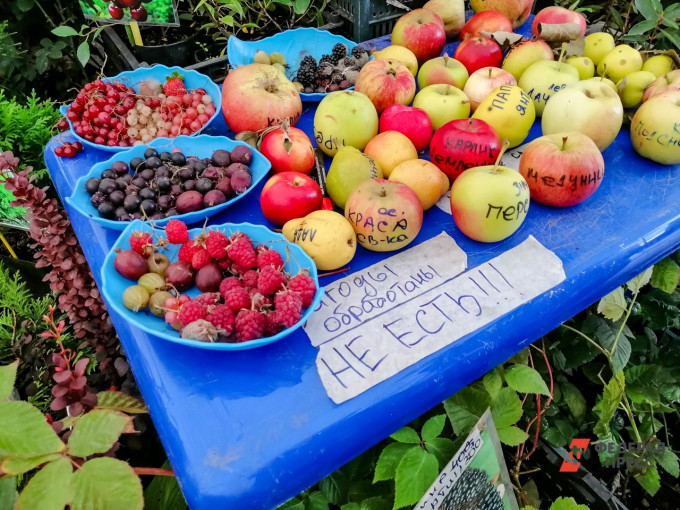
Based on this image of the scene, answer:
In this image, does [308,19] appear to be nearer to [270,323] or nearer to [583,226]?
[583,226]

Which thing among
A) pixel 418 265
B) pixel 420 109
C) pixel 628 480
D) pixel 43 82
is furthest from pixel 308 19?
pixel 628 480

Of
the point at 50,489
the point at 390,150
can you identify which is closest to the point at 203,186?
the point at 390,150

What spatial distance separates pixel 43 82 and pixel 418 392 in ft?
7.98

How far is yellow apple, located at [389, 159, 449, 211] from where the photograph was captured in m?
1.13

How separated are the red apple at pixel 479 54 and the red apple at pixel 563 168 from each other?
51 centimetres

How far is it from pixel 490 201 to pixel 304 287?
1.44 feet

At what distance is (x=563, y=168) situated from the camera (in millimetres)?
1094

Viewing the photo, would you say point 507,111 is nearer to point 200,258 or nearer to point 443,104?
point 443,104

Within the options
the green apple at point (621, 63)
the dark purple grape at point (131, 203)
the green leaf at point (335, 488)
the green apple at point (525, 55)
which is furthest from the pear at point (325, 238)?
the green apple at point (621, 63)

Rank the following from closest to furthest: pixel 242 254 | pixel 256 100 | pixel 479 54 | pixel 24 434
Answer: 1. pixel 24 434
2. pixel 242 254
3. pixel 256 100
4. pixel 479 54

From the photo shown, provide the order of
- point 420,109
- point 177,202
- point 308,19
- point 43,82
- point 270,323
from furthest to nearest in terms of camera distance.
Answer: point 43,82 < point 308,19 < point 420,109 < point 177,202 < point 270,323

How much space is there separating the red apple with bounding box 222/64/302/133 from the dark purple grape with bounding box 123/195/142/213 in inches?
15.6

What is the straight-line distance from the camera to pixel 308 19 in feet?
7.05

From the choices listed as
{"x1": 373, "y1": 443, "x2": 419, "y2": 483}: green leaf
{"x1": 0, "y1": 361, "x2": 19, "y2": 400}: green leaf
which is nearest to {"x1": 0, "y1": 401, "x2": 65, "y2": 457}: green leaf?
{"x1": 0, "y1": 361, "x2": 19, "y2": 400}: green leaf
